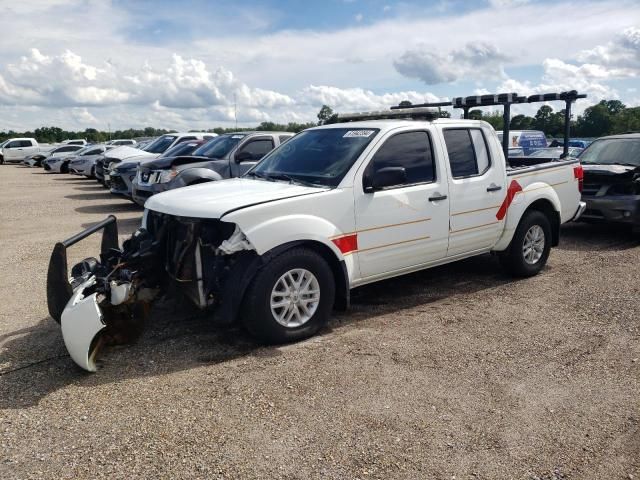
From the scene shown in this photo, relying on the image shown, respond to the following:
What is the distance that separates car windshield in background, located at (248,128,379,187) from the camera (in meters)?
5.11

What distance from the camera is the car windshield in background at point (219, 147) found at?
435 inches

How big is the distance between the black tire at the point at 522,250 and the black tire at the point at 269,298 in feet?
9.07

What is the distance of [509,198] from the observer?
6301 mm

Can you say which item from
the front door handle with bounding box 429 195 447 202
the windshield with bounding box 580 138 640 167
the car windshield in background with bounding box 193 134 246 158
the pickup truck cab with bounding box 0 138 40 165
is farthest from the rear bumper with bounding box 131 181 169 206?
the pickup truck cab with bounding box 0 138 40 165

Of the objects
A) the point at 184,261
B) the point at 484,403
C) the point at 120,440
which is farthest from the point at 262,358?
the point at 484,403

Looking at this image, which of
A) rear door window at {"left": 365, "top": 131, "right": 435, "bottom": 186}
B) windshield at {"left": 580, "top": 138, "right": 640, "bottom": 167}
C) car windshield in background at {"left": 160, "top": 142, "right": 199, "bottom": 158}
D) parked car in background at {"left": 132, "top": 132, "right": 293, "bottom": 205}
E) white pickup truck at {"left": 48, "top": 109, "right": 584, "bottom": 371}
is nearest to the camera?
white pickup truck at {"left": 48, "top": 109, "right": 584, "bottom": 371}

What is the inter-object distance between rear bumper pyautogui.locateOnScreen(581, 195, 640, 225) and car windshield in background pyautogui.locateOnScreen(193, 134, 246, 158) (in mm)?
6453

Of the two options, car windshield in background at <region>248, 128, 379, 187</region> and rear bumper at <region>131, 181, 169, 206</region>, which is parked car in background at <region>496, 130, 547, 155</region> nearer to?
rear bumper at <region>131, 181, 169, 206</region>

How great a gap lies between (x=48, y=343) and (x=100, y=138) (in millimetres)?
75415

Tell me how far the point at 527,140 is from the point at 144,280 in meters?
18.0

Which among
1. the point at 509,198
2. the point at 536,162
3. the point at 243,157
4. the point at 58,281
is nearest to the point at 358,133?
the point at 509,198

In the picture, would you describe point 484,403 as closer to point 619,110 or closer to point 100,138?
point 619,110

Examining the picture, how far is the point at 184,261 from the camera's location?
457 centimetres

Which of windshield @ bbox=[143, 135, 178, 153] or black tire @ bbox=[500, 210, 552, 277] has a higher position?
windshield @ bbox=[143, 135, 178, 153]
